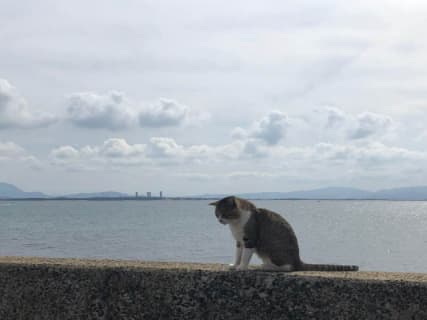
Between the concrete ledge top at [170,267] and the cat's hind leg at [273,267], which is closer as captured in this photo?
the concrete ledge top at [170,267]

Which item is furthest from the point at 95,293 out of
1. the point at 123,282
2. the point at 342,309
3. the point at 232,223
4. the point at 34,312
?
the point at 342,309

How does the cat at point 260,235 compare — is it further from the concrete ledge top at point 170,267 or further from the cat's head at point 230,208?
the concrete ledge top at point 170,267

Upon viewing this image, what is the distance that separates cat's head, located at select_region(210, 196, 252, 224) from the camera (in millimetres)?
4656

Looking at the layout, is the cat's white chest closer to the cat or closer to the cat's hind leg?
the cat

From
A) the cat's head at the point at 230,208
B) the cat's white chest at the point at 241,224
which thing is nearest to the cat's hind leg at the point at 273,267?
the cat's white chest at the point at 241,224

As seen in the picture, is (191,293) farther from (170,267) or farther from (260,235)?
(260,235)

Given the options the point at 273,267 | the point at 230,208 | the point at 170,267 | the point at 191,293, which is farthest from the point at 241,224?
the point at 191,293

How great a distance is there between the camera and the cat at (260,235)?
4.41m

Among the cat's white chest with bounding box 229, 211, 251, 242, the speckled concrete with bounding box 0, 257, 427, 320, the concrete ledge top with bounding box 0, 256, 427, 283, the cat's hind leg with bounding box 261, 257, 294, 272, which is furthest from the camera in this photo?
the cat's white chest with bounding box 229, 211, 251, 242

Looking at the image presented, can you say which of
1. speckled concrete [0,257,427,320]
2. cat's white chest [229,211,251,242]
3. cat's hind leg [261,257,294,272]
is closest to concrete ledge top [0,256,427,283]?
speckled concrete [0,257,427,320]

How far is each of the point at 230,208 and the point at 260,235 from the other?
0.33m

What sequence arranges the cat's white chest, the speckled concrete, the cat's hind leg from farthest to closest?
the cat's white chest < the cat's hind leg < the speckled concrete

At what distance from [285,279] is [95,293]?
1.37 metres

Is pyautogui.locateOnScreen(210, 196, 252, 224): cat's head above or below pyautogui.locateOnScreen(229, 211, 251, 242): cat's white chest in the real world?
above
